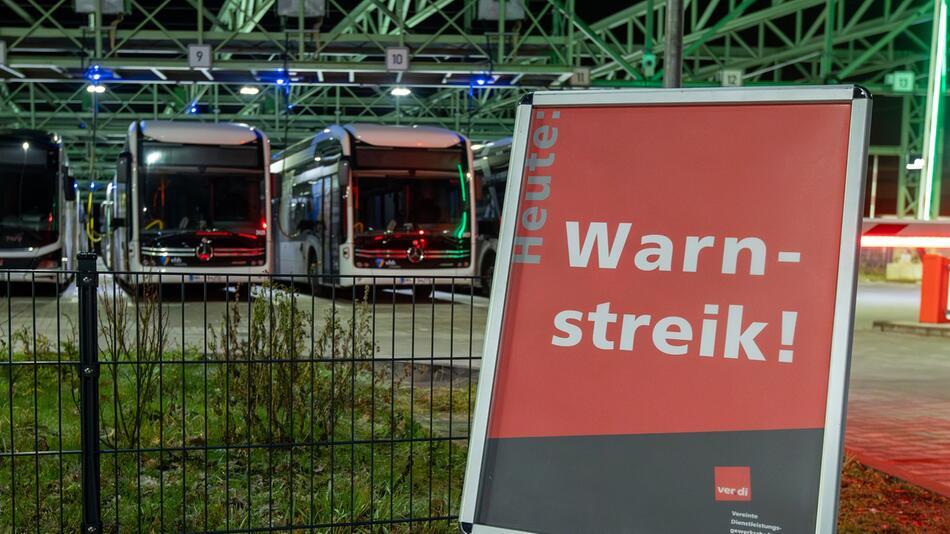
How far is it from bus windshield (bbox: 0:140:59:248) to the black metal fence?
11.3m

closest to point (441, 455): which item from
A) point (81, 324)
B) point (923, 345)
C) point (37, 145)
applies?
point (81, 324)

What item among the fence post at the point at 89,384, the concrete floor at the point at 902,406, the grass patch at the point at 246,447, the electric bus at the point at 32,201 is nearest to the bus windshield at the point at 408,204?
the electric bus at the point at 32,201

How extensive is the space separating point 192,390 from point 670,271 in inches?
209

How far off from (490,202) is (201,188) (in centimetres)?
654

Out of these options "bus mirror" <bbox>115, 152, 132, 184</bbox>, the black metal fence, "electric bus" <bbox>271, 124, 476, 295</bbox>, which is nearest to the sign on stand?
the black metal fence

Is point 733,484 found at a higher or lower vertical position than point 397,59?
lower

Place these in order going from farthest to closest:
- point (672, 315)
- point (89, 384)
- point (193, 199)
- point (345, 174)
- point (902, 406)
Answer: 1. point (345, 174)
2. point (193, 199)
3. point (902, 406)
4. point (89, 384)
5. point (672, 315)

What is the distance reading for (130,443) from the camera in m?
5.43

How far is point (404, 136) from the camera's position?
1827 centimetres

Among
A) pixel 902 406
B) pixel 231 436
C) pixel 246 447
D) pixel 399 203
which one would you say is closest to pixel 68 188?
pixel 399 203

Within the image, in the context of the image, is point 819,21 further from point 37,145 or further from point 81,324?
point 81,324

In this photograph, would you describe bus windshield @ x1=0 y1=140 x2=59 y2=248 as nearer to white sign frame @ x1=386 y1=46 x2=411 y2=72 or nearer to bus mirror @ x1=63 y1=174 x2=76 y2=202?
bus mirror @ x1=63 y1=174 x2=76 y2=202

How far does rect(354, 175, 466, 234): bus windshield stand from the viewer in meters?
17.9

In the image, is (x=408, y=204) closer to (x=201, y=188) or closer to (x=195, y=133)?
(x=201, y=188)
